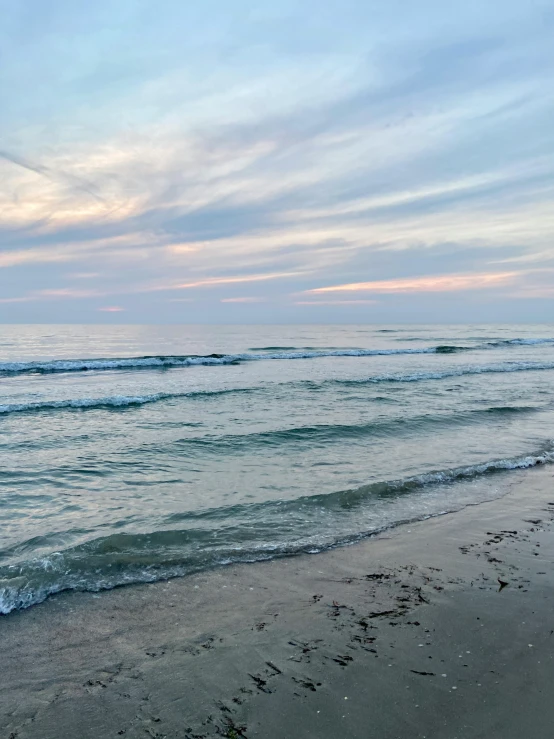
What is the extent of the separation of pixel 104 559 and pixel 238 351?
42762 millimetres

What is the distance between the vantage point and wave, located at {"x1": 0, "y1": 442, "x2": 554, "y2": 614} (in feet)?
20.3

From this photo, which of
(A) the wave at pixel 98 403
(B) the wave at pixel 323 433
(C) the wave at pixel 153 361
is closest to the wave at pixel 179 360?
(C) the wave at pixel 153 361

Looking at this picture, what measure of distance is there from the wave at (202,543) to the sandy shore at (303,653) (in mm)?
289

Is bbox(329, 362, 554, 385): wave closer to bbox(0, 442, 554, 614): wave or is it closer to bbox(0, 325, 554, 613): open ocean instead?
bbox(0, 325, 554, 613): open ocean

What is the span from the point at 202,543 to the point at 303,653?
297 cm

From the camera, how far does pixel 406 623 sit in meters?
5.14

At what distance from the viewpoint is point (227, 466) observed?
11484mm

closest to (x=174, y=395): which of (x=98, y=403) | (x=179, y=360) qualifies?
(x=98, y=403)

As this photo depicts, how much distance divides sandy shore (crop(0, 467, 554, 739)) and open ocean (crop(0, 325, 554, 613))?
2.83ft

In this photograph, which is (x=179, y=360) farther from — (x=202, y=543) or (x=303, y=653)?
(x=303, y=653)

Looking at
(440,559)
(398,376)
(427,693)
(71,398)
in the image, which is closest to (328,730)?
(427,693)

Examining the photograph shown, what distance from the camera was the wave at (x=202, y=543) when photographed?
619 cm

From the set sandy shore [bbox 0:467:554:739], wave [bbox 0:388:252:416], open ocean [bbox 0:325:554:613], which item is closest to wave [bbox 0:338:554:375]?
open ocean [bbox 0:325:554:613]

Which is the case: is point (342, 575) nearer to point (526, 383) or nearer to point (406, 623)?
point (406, 623)
